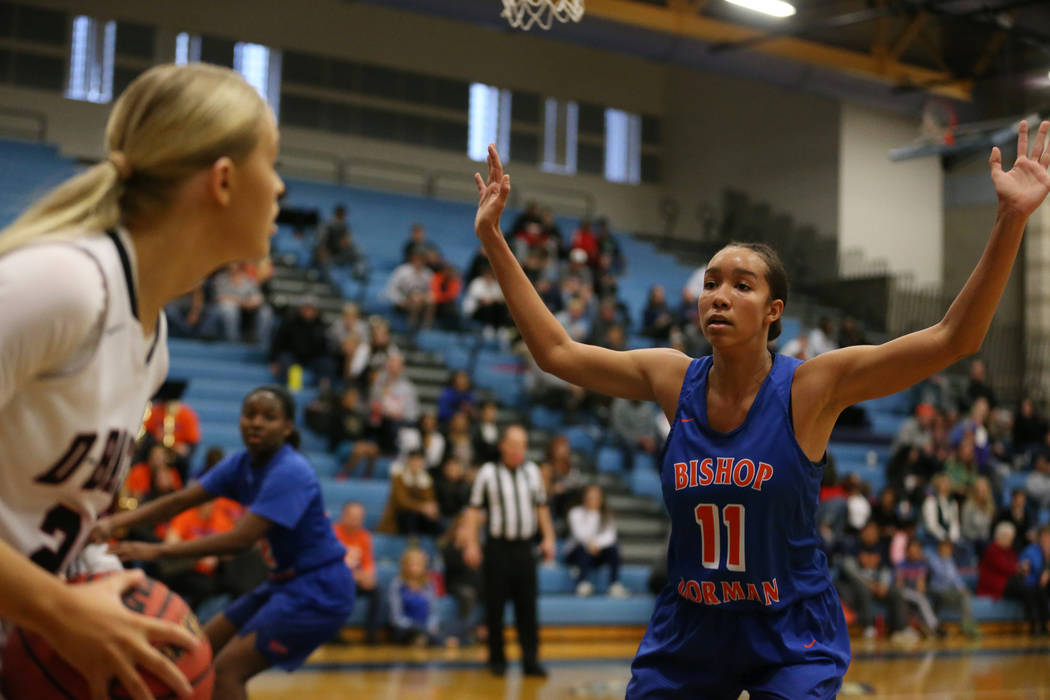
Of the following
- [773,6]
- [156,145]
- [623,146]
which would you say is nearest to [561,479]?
[773,6]

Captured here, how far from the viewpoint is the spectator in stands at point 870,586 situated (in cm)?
1267

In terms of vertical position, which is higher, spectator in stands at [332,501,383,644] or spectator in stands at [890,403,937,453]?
spectator in stands at [890,403,937,453]

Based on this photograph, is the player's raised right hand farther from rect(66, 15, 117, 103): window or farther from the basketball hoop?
rect(66, 15, 117, 103): window

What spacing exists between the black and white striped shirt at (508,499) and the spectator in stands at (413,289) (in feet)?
18.4

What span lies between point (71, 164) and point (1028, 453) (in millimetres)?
14932

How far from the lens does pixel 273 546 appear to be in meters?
4.89

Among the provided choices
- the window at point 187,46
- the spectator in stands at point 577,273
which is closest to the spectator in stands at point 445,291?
the spectator in stands at point 577,273

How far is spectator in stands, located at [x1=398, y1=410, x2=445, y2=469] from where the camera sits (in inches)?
454

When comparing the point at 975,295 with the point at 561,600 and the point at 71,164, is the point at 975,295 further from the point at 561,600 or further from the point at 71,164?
the point at 71,164

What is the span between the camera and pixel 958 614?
45.3 feet

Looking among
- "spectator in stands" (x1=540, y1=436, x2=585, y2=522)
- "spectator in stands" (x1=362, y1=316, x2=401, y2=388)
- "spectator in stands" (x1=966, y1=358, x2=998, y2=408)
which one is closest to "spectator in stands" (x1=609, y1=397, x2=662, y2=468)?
"spectator in stands" (x1=540, y1=436, x2=585, y2=522)

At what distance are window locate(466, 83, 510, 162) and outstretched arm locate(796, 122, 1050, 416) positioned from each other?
19144 millimetres

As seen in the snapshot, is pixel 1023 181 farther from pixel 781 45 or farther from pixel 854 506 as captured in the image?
pixel 781 45

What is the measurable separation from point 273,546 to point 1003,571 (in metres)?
12.1
